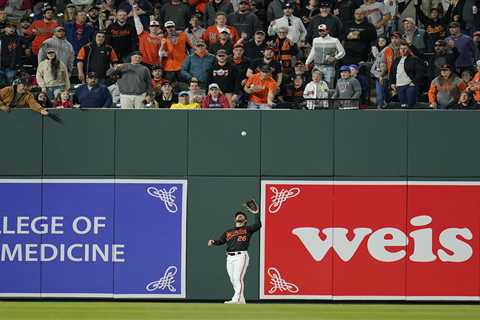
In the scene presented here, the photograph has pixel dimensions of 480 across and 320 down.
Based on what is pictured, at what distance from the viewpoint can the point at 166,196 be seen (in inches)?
1051

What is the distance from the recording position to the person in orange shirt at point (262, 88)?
1059 inches

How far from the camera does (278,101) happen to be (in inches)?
1079

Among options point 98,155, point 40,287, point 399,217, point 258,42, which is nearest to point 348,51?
point 258,42

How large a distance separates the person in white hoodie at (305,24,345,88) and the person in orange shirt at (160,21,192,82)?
2710 millimetres

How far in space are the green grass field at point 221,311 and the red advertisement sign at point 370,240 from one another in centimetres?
49

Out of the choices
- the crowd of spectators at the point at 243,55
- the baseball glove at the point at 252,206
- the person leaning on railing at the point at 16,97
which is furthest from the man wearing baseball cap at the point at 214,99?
the person leaning on railing at the point at 16,97

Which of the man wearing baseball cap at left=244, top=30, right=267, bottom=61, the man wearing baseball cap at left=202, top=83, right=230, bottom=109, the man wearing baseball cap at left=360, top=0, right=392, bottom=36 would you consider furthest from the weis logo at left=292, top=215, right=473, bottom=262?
the man wearing baseball cap at left=360, top=0, right=392, bottom=36

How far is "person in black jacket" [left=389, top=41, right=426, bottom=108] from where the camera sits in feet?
88.2

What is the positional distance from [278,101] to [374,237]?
3.30 m

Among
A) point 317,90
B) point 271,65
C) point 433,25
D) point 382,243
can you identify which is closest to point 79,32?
point 271,65

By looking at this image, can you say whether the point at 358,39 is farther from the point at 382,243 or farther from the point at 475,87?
the point at 382,243

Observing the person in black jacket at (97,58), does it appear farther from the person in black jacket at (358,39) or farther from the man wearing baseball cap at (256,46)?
the person in black jacket at (358,39)

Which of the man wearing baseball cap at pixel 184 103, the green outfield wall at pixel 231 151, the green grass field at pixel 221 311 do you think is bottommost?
the green grass field at pixel 221 311

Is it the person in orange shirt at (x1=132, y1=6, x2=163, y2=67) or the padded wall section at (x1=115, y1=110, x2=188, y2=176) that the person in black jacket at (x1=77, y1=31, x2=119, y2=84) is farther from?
the padded wall section at (x1=115, y1=110, x2=188, y2=176)
